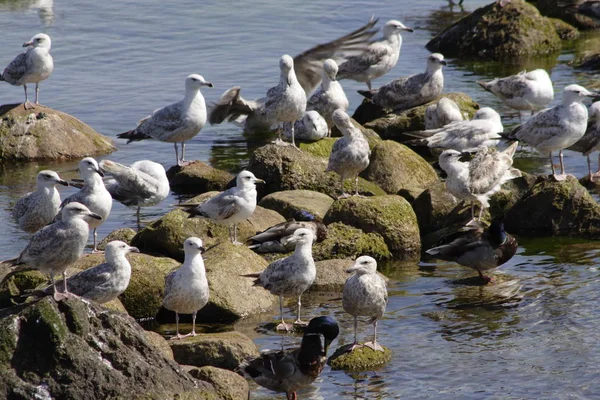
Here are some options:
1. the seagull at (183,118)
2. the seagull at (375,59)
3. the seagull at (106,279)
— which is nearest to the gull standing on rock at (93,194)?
the seagull at (106,279)

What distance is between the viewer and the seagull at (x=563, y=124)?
14.5 metres

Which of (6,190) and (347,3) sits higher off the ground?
(347,3)

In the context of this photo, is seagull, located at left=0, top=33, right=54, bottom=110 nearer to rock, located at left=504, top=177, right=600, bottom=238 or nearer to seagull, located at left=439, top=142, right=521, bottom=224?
seagull, located at left=439, top=142, right=521, bottom=224

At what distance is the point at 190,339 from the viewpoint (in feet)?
31.6

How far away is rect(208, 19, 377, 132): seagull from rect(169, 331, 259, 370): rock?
746cm

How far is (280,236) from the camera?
12562 millimetres

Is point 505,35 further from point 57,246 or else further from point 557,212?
point 57,246

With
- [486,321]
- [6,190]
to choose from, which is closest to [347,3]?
[6,190]

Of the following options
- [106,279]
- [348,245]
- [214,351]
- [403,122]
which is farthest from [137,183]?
[403,122]

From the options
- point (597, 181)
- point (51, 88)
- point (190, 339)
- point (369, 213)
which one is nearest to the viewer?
point (190, 339)

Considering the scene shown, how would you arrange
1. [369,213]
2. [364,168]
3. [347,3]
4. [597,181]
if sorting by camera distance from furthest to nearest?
[347,3] < [597,181] < [364,168] < [369,213]

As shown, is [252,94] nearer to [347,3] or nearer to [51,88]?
[51,88]

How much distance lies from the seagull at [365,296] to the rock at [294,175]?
470cm

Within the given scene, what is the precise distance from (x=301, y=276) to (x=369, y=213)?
2.78 metres
